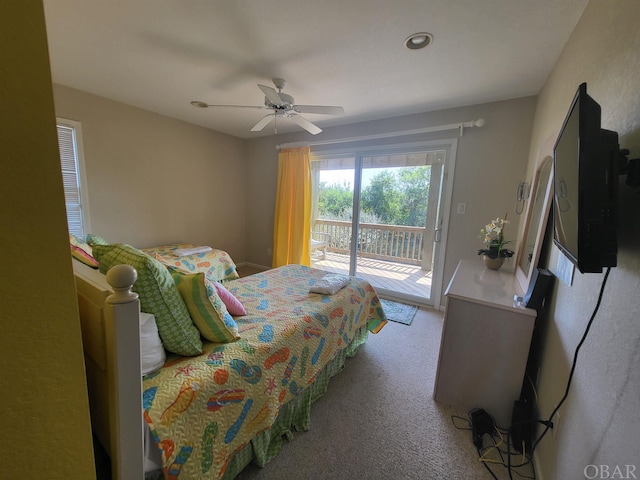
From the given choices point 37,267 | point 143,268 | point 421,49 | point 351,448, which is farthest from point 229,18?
point 351,448

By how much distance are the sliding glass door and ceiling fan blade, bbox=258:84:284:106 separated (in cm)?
162

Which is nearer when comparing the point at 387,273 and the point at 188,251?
the point at 188,251

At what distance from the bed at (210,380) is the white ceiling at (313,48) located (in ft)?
5.18

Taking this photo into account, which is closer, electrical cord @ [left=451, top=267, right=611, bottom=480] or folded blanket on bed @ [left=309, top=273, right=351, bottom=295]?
electrical cord @ [left=451, top=267, right=611, bottom=480]

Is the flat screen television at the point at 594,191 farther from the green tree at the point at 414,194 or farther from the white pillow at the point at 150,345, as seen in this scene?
the green tree at the point at 414,194

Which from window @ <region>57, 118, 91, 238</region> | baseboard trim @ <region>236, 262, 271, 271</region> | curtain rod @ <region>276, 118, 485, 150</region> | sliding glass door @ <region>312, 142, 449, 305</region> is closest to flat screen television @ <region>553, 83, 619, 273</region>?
curtain rod @ <region>276, 118, 485, 150</region>

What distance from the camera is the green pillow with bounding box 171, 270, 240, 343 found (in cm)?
119

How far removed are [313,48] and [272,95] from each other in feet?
1.46

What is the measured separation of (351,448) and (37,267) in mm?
1572

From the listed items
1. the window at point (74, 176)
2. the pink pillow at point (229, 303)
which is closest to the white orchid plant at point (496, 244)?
the pink pillow at point (229, 303)

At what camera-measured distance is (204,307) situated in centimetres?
120

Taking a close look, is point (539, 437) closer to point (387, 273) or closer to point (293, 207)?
point (387, 273)

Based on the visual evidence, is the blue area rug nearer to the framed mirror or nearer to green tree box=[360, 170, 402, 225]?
green tree box=[360, 170, 402, 225]

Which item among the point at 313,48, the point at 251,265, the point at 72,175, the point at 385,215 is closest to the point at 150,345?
the point at 313,48
